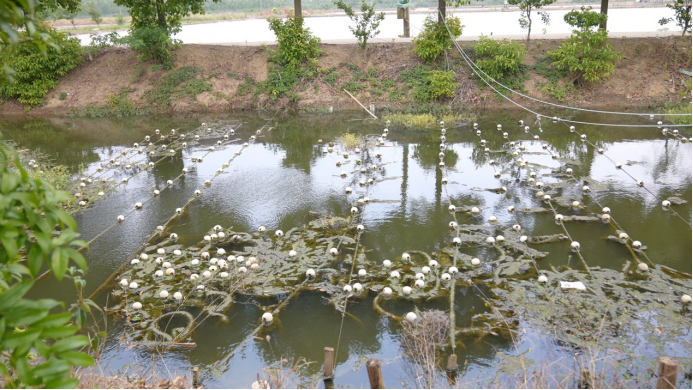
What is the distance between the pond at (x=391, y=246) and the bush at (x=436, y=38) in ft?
11.3

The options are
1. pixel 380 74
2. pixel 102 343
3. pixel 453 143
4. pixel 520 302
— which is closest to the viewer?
pixel 102 343

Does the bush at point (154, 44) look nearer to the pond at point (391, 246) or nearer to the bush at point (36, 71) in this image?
the bush at point (36, 71)

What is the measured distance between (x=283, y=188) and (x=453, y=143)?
3.41 m

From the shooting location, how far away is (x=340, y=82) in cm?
1257

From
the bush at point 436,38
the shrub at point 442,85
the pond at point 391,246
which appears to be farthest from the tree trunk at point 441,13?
the pond at point 391,246

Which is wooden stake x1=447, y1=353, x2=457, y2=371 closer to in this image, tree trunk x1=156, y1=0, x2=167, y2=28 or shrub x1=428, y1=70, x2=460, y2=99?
shrub x1=428, y1=70, x2=460, y2=99

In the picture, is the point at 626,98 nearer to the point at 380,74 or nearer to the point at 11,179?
the point at 380,74

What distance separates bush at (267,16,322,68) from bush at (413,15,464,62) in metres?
2.65

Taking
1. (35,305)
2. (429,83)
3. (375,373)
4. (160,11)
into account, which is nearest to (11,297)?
(35,305)

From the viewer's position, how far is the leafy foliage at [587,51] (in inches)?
432

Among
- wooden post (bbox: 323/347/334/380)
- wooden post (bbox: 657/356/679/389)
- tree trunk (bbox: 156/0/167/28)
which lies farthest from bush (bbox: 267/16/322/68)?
wooden post (bbox: 657/356/679/389)

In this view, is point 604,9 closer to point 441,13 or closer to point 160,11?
point 441,13

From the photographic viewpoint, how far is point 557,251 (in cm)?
501

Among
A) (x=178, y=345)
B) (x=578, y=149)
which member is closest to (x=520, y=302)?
(x=178, y=345)
